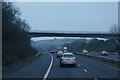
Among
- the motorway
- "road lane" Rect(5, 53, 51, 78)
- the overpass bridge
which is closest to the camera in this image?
"road lane" Rect(5, 53, 51, 78)

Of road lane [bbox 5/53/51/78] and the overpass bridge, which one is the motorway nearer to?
road lane [bbox 5/53/51/78]

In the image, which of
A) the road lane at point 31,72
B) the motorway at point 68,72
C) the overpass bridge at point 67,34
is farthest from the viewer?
the overpass bridge at point 67,34

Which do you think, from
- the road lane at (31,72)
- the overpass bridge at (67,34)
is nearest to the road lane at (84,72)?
the road lane at (31,72)

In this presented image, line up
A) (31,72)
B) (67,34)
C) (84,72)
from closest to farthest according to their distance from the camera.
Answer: (31,72), (84,72), (67,34)

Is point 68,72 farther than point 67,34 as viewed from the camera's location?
No

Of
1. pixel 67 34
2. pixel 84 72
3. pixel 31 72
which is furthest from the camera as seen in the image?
pixel 67 34

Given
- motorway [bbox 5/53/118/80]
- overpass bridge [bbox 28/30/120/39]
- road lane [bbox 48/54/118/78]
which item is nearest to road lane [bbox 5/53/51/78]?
motorway [bbox 5/53/118/80]

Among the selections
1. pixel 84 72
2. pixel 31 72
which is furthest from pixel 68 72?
pixel 31 72

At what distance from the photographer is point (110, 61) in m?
39.2

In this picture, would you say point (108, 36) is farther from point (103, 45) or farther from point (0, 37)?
point (0, 37)

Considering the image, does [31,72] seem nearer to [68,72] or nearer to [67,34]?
[68,72]

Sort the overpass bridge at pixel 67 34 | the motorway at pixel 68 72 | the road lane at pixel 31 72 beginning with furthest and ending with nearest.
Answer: the overpass bridge at pixel 67 34, the motorway at pixel 68 72, the road lane at pixel 31 72

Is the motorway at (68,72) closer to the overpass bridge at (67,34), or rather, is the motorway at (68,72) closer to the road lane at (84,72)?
the road lane at (84,72)

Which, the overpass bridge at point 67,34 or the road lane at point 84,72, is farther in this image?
the overpass bridge at point 67,34
